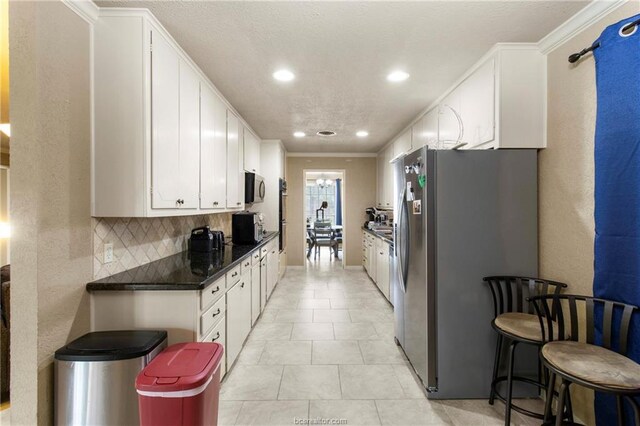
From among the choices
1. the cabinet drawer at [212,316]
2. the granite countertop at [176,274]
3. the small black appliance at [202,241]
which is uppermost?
the small black appliance at [202,241]

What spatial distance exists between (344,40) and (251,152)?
2641mm

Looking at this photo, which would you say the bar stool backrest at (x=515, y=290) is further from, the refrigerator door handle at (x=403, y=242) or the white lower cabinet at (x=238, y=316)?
the white lower cabinet at (x=238, y=316)

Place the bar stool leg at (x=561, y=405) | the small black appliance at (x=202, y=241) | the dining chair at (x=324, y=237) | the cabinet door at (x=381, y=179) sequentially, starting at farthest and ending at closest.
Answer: the dining chair at (x=324, y=237) < the cabinet door at (x=381, y=179) < the small black appliance at (x=202, y=241) < the bar stool leg at (x=561, y=405)

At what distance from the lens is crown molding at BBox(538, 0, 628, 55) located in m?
1.68

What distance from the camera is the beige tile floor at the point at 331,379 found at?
6.28ft

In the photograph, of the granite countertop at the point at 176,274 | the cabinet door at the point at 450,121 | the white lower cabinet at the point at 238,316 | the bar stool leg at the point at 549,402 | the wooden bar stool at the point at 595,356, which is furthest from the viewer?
the cabinet door at the point at 450,121

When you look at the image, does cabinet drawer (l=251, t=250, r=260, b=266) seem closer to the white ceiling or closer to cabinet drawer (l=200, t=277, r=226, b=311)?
cabinet drawer (l=200, t=277, r=226, b=311)

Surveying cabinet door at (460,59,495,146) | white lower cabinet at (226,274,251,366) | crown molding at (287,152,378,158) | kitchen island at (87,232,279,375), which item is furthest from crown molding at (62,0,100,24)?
crown molding at (287,152,378,158)

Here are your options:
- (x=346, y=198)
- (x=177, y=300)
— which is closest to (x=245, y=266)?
(x=177, y=300)

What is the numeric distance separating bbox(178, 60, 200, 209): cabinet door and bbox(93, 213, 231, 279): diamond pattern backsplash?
0.40 meters

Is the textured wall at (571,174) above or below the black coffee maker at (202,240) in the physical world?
above

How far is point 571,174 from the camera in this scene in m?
1.93

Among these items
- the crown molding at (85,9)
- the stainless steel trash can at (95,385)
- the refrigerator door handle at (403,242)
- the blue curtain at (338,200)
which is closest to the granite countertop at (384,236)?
the refrigerator door handle at (403,242)

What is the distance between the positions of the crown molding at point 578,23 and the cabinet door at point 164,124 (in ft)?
8.75
